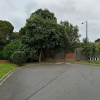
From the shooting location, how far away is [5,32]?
611 inches

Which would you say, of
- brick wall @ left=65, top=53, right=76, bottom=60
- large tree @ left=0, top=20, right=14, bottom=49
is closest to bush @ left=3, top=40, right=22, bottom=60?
large tree @ left=0, top=20, right=14, bottom=49

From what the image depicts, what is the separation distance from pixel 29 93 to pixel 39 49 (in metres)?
10.9

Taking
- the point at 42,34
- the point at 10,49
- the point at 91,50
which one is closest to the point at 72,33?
the point at 91,50

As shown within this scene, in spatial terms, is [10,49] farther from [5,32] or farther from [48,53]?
[48,53]

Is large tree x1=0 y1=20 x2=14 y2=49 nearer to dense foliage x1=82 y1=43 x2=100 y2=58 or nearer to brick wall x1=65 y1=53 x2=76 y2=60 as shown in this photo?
brick wall x1=65 y1=53 x2=76 y2=60

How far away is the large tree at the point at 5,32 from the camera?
1474 centimetres

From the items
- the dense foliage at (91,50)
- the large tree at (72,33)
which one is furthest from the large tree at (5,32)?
the dense foliage at (91,50)

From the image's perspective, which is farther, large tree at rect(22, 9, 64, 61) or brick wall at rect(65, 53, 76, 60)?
brick wall at rect(65, 53, 76, 60)

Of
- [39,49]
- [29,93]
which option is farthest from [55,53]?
[29,93]

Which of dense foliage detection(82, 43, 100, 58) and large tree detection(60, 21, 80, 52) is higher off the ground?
large tree detection(60, 21, 80, 52)

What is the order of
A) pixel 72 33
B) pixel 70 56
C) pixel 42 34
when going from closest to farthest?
1. pixel 42 34
2. pixel 70 56
3. pixel 72 33

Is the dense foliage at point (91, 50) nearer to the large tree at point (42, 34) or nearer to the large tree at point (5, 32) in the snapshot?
the large tree at point (42, 34)

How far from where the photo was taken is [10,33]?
16375 mm

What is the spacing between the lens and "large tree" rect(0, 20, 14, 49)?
14.7 m
